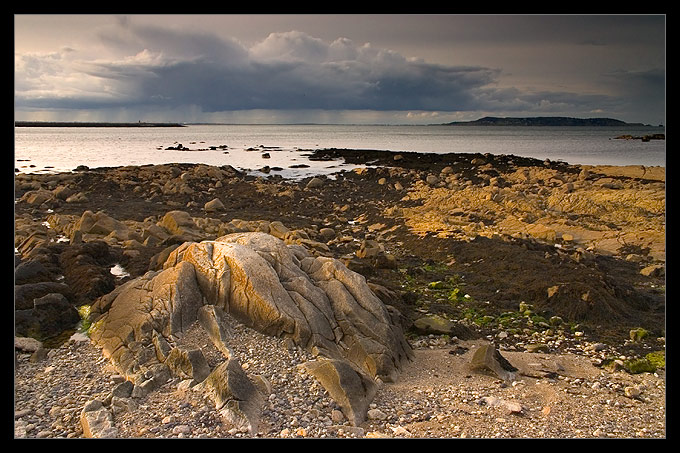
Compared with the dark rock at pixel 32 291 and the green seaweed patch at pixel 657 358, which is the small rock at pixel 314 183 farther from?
the green seaweed patch at pixel 657 358

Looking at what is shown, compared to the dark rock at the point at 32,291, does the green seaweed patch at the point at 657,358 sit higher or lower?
lower

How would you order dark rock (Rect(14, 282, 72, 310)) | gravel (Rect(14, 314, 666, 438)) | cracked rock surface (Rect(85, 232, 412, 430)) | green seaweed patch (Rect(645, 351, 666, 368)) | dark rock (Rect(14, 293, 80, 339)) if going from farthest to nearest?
dark rock (Rect(14, 282, 72, 310)) < dark rock (Rect(14, 293, 80, 339)) < green seaweed patch (Rect(645, 351, 666, 368)) < cracked rock surface (Rect(85, 232, 412, 430)) < gravel (Rect(14, 314, 666, 438))

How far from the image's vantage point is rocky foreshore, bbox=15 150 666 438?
6961 millimetres

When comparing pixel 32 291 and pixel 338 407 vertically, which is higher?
pixel 32 291

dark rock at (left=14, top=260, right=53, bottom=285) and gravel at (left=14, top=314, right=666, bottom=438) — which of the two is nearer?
gravel at (left=14, top=314, right=666, bottom=438)

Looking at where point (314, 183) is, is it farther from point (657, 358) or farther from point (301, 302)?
point (657, 358)

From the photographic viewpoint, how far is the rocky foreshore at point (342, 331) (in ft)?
22.8

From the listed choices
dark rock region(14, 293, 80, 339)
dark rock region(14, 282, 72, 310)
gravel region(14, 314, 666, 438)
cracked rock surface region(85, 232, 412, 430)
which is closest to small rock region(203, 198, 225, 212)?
dark rock region(14, 282, 72, 310)

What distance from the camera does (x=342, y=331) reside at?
9.11 meters

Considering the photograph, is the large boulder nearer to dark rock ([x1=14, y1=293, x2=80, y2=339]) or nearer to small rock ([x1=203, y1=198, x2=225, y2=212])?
dark rock ([x1=14, y1=293, x2=80, y2=339])

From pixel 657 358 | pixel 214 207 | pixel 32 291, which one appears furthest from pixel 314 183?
pixel 657 358

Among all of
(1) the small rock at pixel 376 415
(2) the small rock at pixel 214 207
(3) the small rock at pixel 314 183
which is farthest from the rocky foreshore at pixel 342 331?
(3) the small rock at pixel 314 183

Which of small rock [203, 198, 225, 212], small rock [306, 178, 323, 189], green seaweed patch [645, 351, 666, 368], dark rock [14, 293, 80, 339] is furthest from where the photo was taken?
small rock [306, 178, 323, 189]
